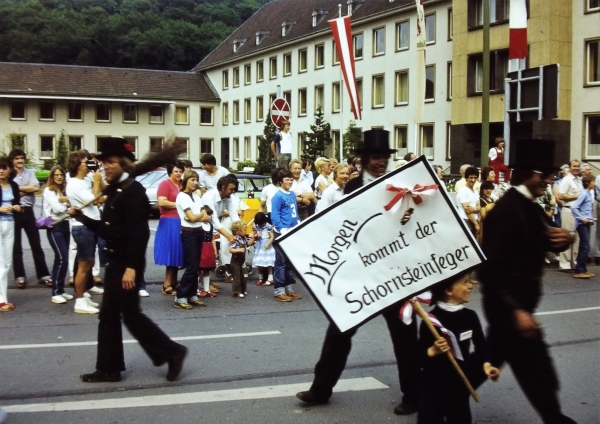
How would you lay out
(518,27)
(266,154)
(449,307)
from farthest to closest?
1. (266,154)
2. (518,27)
3. (449,307)

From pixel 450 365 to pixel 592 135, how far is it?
3639 cm

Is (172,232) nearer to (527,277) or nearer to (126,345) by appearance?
(126,345)

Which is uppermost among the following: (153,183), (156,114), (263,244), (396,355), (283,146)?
(156,114)

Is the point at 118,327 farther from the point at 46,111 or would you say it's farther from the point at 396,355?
the point at 46,111

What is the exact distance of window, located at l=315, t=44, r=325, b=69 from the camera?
5834 centimetres

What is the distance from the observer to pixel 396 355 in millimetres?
5613

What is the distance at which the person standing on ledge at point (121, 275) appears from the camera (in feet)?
21.4

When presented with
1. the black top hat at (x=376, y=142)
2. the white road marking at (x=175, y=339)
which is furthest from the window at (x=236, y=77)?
the black top hat at (x=376, y=142)

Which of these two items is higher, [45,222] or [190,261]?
[45,222]

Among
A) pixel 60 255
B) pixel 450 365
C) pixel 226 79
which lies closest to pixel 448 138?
pixel 226 79

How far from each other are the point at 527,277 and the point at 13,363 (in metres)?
4.94

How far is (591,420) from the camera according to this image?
5.54 meters

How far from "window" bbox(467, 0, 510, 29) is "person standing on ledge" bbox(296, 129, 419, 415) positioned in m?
36.7

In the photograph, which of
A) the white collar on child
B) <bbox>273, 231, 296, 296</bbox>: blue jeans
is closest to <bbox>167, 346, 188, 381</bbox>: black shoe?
the white collar on child
